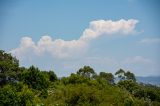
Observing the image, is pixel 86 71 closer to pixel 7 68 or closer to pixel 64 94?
pixel 7 68

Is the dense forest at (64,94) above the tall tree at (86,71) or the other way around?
the other way around

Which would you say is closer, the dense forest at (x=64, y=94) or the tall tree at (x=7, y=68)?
the dense forest at (x=64, y=94)

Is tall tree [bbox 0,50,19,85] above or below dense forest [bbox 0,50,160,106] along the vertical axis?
above

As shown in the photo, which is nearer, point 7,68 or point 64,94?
point 64,94

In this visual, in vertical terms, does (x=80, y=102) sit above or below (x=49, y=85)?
below

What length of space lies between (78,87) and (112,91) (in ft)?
13.3

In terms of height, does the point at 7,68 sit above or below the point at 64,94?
above

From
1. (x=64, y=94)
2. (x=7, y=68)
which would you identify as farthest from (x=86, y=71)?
(x=64, y=94)

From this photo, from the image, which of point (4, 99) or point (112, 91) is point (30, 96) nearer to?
point (4, 99)

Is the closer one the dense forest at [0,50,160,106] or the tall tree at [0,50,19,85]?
the dense forest at [0,50,160,106]

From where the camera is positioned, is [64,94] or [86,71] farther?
[86,71]

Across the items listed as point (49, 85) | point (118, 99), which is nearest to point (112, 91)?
point (118, 99)

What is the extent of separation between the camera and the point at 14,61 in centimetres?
6347

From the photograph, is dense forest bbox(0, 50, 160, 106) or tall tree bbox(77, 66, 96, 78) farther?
tall tree bbox(77, 66, 96, 78)
